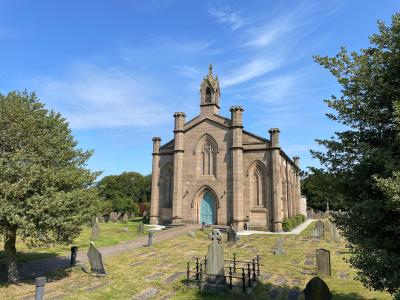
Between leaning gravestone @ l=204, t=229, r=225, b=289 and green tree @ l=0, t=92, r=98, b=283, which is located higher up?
green tree @ l=0, t=92, r=98, b=283

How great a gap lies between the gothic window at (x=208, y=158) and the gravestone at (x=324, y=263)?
22074mm

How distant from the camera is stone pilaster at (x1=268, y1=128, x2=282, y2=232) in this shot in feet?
Answer: 105

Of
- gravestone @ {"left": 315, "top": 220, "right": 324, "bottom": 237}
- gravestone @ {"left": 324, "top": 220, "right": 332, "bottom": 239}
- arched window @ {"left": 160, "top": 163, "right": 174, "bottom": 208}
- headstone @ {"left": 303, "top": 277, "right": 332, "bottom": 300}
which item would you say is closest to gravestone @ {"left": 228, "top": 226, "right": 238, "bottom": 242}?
gravestone @ {"left": 315, "top": 220, "right": 324, "bottom": 237}

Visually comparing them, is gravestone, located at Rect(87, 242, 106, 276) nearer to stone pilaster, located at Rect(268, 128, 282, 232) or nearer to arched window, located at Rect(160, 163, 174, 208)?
stone pilaster, located at Rect(268, 128, 282, 232)

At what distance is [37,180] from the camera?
11.6m

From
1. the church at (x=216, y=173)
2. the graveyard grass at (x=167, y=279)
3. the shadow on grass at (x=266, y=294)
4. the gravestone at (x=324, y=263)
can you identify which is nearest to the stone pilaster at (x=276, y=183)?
the church at (x=216, y=173)

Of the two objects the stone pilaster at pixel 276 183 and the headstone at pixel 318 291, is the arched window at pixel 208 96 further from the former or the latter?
the headstone at pixel 318 291

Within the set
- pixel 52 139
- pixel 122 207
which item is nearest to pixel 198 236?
pixel 52 139

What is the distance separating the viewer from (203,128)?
36.8 metres

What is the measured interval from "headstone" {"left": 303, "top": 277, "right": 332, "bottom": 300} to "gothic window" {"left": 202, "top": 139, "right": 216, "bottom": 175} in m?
26.7

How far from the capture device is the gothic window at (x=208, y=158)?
3572 centimetres

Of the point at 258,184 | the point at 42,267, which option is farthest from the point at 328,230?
the point at 42,267

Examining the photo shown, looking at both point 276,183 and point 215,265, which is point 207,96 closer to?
point 276,183

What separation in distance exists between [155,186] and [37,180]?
27012mm
